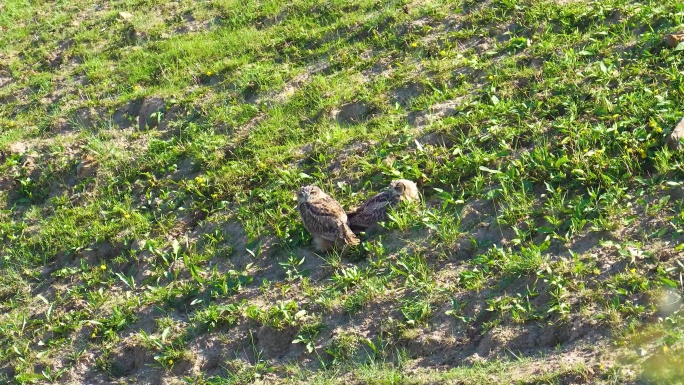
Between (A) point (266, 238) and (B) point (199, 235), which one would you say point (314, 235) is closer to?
(A) point (266, 238)

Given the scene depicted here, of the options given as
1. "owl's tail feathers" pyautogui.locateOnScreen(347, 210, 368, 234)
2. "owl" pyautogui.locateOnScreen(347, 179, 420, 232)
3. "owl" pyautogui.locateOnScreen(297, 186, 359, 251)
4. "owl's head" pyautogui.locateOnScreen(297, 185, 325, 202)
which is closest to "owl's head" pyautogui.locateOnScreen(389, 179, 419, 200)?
"owl" pyautogui.locateOnScreen(347, 179, 420, 232)

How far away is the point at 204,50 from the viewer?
Result: 12773mm

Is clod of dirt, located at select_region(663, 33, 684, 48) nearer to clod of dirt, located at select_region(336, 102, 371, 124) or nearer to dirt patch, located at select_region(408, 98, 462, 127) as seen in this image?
dirt patch, located at select_region(408, 98, 462, 127)

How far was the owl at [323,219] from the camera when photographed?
8.64 metres

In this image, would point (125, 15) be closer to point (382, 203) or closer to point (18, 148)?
point (18, 148)

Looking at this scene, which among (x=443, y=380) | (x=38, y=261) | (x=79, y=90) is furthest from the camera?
(x=79, y=90)

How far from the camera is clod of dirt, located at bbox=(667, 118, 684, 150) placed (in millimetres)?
8336

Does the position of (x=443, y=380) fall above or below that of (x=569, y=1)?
below

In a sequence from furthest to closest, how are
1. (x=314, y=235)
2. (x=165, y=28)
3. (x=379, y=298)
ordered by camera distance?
(x=165, y=28), (x=314, y=235), (x=379, y=298)

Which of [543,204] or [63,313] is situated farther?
[63,313]

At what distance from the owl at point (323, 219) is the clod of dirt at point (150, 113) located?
3519 millimetres

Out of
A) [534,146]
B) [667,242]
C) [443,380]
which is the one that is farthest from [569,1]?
[443,380]

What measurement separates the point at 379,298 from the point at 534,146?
245 cm

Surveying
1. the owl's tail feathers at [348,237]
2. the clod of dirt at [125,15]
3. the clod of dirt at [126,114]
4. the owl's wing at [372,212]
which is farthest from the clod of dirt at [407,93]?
the clod of dirt at [125,15]
